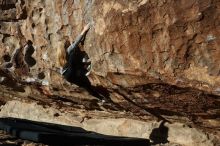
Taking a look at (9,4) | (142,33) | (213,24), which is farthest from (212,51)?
(9,4)

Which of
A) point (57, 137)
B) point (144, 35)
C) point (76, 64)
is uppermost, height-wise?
point (144, 35)

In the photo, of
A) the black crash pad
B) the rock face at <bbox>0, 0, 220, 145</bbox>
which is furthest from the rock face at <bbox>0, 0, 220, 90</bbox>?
the black crash pad

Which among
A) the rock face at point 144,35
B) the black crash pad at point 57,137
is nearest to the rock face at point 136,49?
the rock face at point 144,35

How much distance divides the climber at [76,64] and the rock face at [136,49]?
0.16 feet

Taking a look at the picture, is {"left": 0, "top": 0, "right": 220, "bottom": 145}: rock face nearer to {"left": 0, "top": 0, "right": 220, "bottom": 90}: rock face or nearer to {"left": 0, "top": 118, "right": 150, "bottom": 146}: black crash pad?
{"left": 0, "top": 0, "right": 220, "bottom": 90}: rock face

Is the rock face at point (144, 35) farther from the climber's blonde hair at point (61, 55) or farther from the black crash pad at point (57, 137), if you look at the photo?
the black crash pad at point (57, 137)

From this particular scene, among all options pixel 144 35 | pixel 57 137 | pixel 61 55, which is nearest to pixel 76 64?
pixel 61 55

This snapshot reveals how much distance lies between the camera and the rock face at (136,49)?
7.39 feet

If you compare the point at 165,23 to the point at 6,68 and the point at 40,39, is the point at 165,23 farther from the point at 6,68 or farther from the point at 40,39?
the point at 6,68

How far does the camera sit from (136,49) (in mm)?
2484

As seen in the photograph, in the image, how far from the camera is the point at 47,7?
9.78 ft

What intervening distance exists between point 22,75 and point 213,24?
6.06 feet

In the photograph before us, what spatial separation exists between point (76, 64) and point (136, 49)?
1.80 feet

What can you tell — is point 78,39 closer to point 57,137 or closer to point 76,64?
point 76,64
